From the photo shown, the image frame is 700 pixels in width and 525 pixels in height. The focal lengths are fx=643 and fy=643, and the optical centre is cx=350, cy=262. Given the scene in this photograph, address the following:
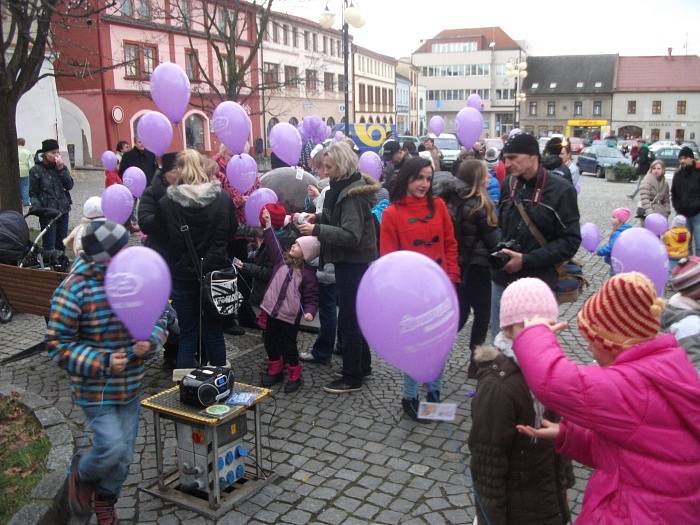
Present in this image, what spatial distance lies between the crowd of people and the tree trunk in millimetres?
4369

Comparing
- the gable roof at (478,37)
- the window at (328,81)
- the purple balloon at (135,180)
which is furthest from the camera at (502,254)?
the gable roof at (478,37)

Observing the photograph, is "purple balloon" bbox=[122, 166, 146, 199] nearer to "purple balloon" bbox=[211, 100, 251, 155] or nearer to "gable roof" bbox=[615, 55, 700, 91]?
"purple balloon" bbox=[211, 100, 251, 155]

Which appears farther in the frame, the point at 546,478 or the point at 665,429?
the point at 546,478

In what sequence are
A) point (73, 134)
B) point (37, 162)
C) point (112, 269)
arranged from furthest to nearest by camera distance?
point (73, 134) → point (37, 162) → point (112, 269)

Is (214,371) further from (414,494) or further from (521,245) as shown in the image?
(521,245)

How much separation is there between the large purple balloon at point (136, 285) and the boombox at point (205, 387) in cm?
72

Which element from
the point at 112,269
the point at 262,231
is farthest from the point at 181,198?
the point at 112,269

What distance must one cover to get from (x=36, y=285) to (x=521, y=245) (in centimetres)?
408

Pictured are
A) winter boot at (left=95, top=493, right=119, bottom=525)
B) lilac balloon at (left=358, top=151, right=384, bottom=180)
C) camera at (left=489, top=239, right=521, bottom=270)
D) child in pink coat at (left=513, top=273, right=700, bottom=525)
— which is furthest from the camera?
lilac balloon at (left=358, top=151, right=384, bottom=180)

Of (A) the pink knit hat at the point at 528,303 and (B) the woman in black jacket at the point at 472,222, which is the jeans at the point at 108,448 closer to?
(A) the pink knit hat at the point at 528,303

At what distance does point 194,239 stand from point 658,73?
2914 inches

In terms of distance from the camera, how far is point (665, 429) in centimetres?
187

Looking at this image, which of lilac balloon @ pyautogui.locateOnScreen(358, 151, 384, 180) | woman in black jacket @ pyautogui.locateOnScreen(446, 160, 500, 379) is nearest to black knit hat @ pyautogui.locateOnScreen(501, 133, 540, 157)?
woman in black jacket @ pyautogui.locateOnScreen(446, 160, 500, 379)

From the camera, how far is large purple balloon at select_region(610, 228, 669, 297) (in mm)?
4633
